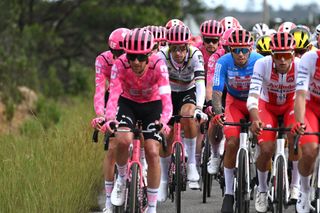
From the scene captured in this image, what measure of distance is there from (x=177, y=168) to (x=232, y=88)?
119 cm

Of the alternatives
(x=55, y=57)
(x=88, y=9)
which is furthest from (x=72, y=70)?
(x=88, y=9)

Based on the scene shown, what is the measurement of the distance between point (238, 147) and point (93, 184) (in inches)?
109

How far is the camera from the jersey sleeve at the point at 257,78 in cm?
1043

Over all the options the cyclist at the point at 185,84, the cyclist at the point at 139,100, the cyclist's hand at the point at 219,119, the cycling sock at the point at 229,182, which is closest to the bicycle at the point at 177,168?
the cyclist at the point at 185,84

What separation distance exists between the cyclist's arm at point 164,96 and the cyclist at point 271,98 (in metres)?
0.88

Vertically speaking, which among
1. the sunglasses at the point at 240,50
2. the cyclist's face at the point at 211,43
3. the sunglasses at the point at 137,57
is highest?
the sunglasses at the point at 137,57

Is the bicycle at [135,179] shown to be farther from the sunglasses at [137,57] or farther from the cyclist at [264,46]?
the cyclist at [264,46]

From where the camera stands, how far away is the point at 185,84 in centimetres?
1315

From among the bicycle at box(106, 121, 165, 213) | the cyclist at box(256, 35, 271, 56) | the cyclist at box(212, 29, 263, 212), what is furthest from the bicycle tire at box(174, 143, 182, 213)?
the cyclist at box(256, 35, 271, 56)

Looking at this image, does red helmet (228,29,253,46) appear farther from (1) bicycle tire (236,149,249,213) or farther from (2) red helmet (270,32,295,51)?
(1) bicycle tire (236,149,249,213)

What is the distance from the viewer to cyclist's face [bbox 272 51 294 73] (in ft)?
34.0

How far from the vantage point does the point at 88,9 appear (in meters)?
35.5

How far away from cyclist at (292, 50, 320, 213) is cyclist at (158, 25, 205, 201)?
242 cm

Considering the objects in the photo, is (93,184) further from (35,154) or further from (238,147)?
(238,147)
